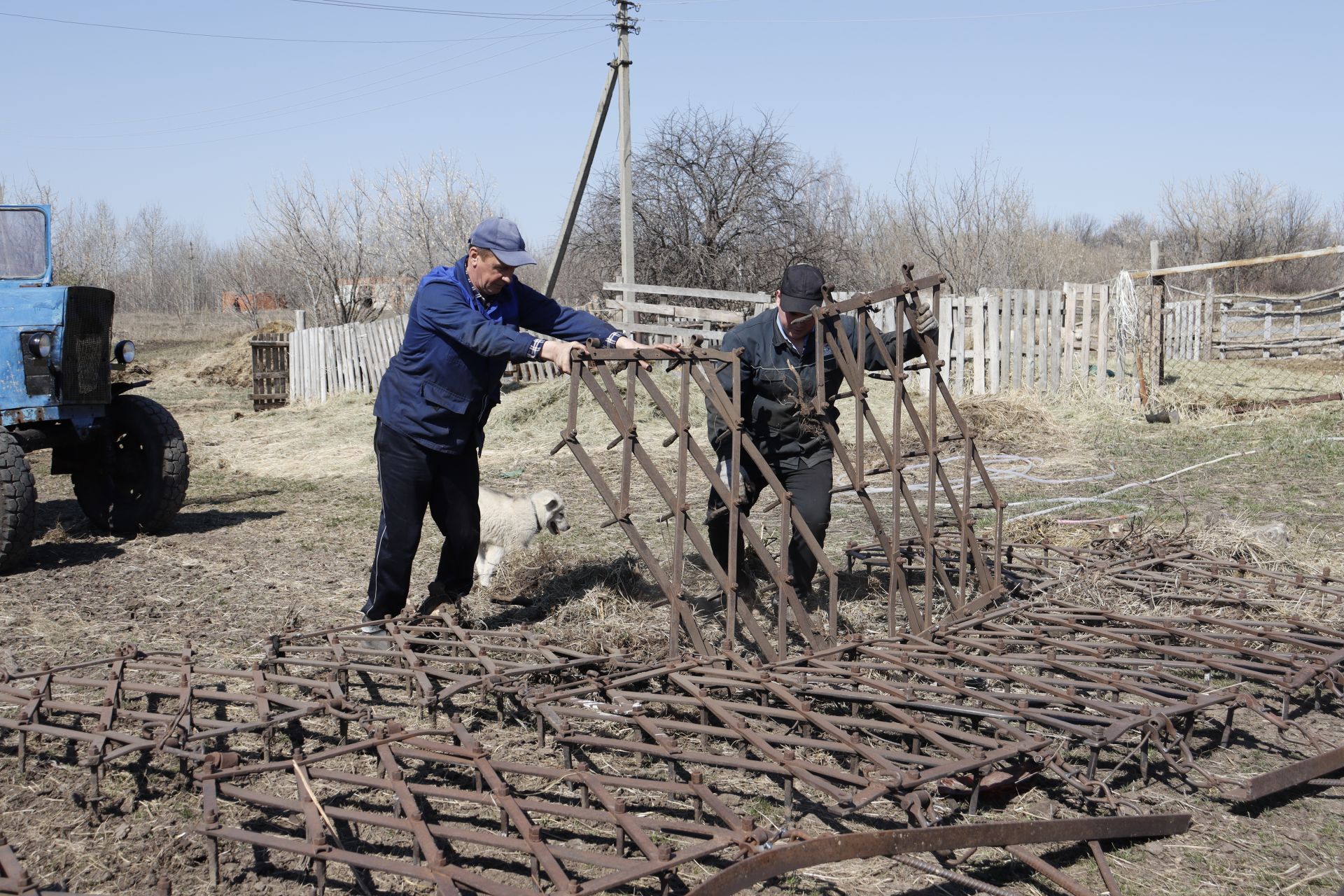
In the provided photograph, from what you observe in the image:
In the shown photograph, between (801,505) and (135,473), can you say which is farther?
(135,473)

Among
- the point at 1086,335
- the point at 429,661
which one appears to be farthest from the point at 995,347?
the point at 429,661

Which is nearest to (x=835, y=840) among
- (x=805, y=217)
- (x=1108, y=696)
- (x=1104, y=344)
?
(x=1108, y=696)

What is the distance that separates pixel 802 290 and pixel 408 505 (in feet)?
6.80

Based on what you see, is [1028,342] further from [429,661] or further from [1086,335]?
[429,661]

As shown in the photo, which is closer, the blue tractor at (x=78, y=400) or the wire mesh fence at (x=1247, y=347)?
the blue tractor at (x=78, y=400)

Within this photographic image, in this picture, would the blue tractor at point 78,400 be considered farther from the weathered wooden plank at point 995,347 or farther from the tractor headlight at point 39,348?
the weathered wooden plank at point 995,347

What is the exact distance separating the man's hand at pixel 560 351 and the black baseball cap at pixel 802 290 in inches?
48.1

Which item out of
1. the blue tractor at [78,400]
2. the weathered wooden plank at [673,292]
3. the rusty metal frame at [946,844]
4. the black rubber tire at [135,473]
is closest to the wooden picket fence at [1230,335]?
the weathered wooden plank at [673,292]

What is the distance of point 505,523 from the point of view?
21.1ft

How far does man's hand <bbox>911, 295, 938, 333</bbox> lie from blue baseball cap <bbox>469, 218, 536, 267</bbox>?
5.58ft

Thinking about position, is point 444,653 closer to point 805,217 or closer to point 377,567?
point 377,567

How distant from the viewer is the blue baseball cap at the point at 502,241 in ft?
14.7

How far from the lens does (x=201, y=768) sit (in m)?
3.02

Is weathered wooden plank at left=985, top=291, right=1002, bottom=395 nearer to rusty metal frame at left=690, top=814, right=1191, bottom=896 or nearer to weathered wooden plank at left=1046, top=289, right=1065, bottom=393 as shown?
weathered wooden plank at left=1046, top=289, right=1065, bottom=393
